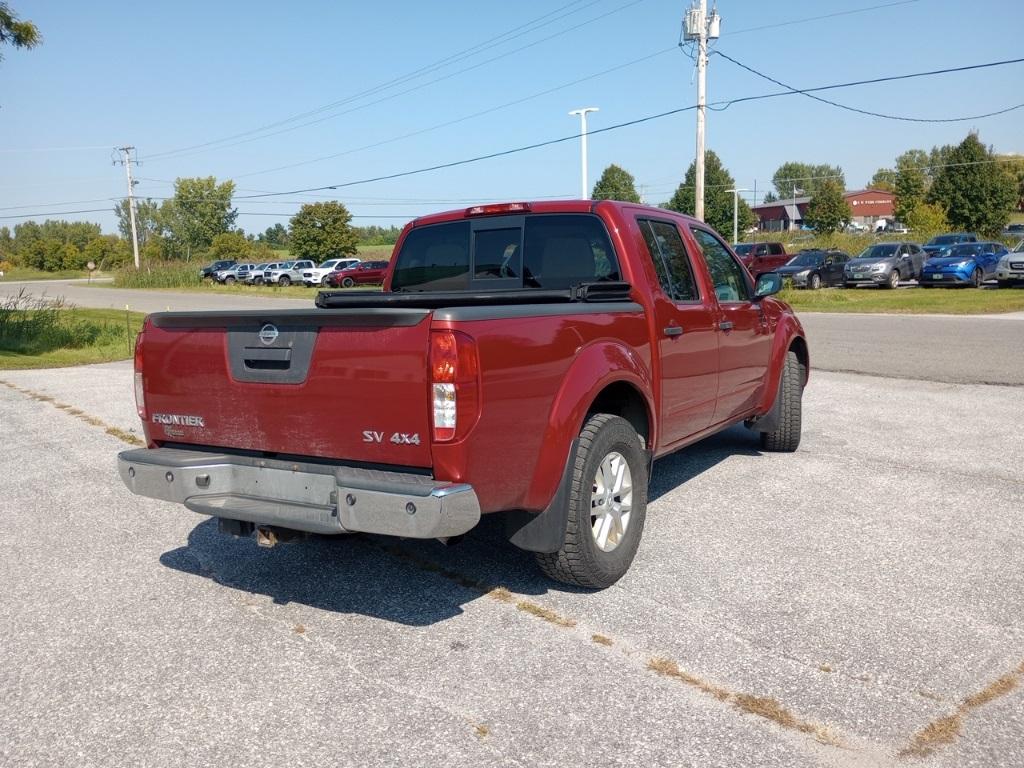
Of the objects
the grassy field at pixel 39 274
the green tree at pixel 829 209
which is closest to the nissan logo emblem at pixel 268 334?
the green tree at pixel 829 209

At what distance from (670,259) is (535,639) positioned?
2.62 metres

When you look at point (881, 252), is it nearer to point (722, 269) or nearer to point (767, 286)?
point (767, 286)

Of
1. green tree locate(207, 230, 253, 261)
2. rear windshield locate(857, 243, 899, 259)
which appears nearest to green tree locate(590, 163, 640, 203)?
green tree locate(207, 230, 253, 261)

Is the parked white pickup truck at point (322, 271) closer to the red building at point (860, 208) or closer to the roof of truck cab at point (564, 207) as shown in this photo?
the roof of truck cab at point (564, 207)

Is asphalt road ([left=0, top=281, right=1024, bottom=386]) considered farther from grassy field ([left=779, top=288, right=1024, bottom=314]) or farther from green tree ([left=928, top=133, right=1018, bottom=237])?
green tree ([left=928, top=133, right=1018, bottom=237])

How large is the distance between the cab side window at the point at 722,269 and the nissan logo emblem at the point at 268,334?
3093 millimetres

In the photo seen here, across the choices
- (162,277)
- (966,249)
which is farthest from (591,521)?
(162,277)

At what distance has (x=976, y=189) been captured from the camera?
6050 cm

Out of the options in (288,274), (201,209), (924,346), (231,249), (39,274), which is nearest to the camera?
(924,346)

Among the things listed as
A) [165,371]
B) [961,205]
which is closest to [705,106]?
[165,371]

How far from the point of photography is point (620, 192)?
78.6 metres

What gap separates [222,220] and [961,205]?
87.2 metres

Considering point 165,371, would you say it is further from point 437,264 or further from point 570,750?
point 570,750

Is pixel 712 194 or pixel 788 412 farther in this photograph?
pixel 712 194
